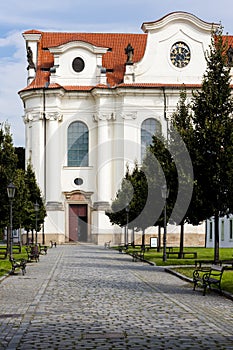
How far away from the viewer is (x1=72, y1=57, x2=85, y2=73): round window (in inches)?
3356

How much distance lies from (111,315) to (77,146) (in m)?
70.2

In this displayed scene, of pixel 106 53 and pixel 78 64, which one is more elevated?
pixel 106 53

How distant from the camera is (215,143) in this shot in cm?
3353

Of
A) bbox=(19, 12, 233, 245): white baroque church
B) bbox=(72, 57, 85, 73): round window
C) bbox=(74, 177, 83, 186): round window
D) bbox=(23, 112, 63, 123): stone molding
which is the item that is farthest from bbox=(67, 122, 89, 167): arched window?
bbox=(72, 57, 85, 73): round window

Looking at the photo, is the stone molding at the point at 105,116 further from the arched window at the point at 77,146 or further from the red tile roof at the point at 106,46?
the red tile roof at the point at 106,46

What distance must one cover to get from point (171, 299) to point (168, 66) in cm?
6771

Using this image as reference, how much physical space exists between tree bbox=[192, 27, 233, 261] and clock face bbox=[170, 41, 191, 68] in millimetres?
51268

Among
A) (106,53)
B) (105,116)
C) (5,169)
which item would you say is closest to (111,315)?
(5,169)

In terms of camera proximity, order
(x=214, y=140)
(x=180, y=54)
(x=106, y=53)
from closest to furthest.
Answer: (x=214, y=140) < (x=180, y=54) < (x=106, y=53)

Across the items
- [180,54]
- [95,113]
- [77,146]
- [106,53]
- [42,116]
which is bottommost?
[77,146]

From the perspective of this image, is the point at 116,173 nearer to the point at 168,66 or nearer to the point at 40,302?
the point at 168,66

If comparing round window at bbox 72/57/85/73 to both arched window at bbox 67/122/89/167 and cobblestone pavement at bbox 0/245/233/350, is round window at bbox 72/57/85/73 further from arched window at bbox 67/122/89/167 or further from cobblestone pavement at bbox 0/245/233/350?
cobblestone pavement at bbox 0/245/233/350

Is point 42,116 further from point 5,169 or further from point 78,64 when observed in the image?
point 5,169

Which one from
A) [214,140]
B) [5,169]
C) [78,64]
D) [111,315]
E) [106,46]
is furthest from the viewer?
[106,46]
